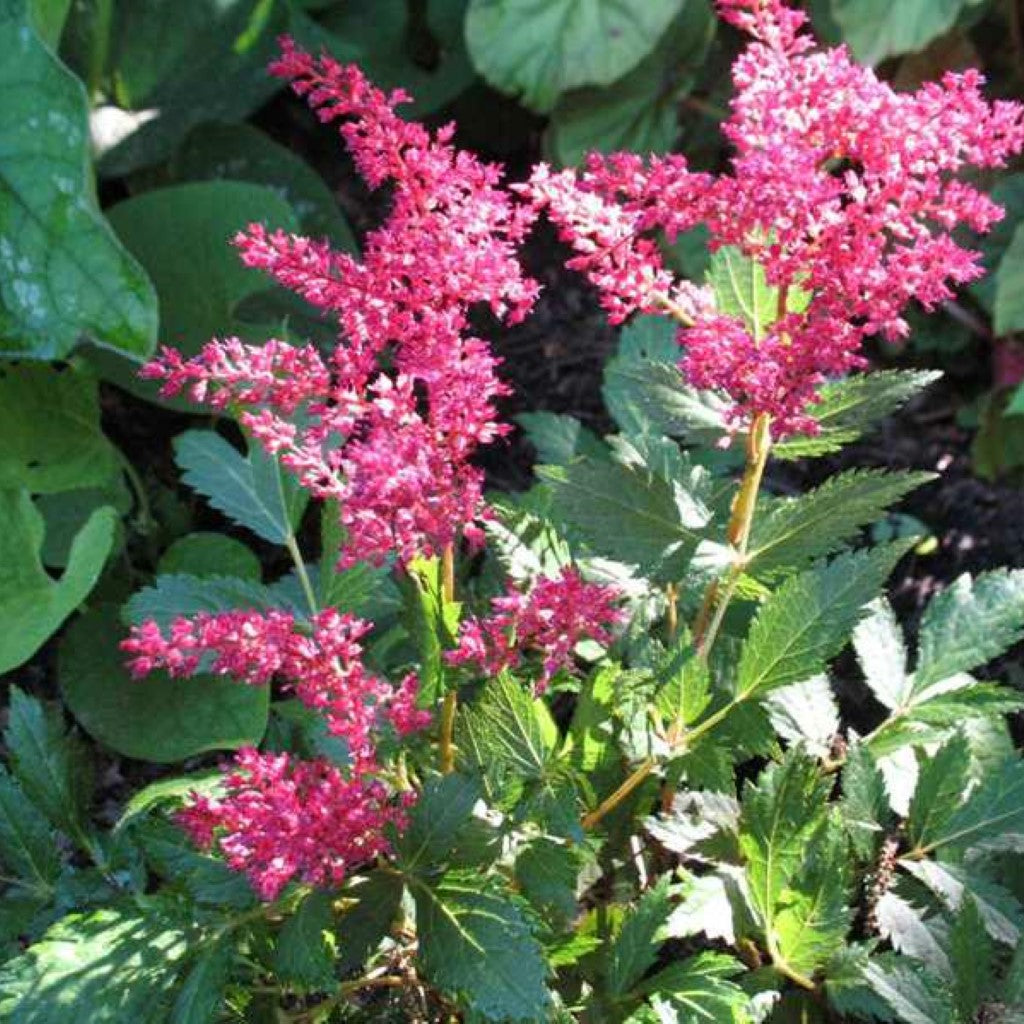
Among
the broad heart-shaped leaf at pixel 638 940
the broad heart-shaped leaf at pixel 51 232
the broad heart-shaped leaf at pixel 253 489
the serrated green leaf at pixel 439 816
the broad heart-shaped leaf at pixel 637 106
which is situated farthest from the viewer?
the broad heart-shaped leaf at pixel 637 106

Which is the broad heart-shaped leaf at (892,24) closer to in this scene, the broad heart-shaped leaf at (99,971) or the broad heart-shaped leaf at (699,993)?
the broad heart-shaped leaf at (699,993)

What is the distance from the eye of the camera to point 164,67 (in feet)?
8.55

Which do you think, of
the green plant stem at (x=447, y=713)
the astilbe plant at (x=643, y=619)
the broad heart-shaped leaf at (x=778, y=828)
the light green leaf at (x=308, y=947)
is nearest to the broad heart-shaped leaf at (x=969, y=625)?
the astilbe plant at (x=643, y=619)

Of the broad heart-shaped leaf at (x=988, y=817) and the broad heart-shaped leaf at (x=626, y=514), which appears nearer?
the broad heart-shaped leaf at (x=626, y=514)

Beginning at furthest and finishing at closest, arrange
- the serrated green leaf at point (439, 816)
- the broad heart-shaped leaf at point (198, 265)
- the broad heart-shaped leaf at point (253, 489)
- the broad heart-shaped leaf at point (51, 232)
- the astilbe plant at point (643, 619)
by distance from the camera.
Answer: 1. the broad heart-shaped leaf at point (198, 265)
2. the broad heart-shaped leaf at point (51, 232)
3. the broad heart-shaped leaf at point (253, 489)
4. the serrated green leaf at point (439, 816)
5. the astilbe plant at point (643, 619)

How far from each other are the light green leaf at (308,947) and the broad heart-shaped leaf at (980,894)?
0.58 m

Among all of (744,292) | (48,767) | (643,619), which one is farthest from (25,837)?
(744,292)

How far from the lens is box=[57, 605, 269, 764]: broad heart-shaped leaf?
1.86 meters

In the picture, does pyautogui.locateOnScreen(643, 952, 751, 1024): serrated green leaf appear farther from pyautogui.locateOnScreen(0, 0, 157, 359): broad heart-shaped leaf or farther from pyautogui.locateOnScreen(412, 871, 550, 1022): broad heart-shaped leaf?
pyautogui.locateOnScreen(0, 0, 157, 359): broad heart-shaped leaf

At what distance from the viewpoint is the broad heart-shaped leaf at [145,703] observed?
186 centimetres

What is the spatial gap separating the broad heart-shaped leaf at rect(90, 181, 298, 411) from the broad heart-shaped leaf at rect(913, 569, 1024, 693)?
3.76ft

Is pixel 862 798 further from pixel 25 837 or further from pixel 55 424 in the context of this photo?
pixel 55 424

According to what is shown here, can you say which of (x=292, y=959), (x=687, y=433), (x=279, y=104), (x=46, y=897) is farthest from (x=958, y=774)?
(x=279, y=104)

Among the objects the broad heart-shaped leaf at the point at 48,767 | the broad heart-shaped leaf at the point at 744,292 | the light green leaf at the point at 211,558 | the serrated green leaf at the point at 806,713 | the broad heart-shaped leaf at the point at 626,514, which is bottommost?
the broad heart-shaped leaf at the point at 48,767
